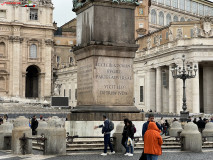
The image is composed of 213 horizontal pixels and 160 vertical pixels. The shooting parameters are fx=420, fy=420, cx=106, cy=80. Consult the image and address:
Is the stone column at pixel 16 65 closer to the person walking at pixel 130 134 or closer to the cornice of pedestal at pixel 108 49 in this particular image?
the cornice of pedestal at pixel 108 49

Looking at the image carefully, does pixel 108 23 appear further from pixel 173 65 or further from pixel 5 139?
pixel 173 65

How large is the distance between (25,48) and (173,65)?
4735 centimetres

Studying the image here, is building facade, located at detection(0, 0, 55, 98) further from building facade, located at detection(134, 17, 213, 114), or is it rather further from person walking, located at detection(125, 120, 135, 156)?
person walking, located at detection(125, 120, 135, 156)

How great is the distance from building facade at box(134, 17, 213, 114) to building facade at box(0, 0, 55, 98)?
3424cm

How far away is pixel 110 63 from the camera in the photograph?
631 inches

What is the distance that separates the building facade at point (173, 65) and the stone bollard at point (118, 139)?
125ft

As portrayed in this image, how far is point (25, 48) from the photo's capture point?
9431 centimetres

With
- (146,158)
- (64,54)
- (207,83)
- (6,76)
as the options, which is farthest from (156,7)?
(146,158)

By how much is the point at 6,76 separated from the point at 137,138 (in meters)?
79.2

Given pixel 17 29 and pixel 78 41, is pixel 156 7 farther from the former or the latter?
pixel 78 41

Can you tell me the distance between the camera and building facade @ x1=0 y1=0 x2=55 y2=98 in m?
91.8

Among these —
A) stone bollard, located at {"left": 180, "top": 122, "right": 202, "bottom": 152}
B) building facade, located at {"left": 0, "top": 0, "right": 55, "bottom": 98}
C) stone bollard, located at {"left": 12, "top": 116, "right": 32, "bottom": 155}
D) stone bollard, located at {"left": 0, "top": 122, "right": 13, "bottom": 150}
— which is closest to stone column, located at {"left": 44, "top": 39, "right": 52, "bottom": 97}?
building facade, located at {"left": 0, "top": 0, "right": 55, "bottom": 98}

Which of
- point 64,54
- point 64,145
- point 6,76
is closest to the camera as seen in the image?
point 64,145

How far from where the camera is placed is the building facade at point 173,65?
53.4 metres
